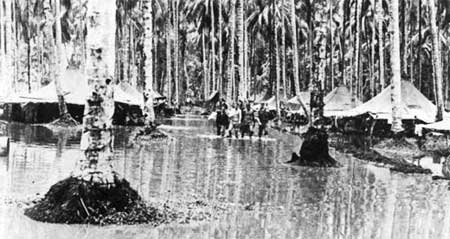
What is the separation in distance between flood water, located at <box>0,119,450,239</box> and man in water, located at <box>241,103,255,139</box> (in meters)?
8.15

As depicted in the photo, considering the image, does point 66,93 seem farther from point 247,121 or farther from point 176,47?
point 176,47

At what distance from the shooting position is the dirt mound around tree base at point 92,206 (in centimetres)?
985

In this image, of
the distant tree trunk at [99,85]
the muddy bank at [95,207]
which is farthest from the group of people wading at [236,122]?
the muddy bank at [95,207]

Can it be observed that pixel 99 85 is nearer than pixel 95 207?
No

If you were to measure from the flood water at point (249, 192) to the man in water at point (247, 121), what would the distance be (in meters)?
8.15

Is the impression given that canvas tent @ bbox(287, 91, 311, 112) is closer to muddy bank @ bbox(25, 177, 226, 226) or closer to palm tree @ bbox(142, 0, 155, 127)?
palm tree @ bbox(142, 0, 155, 127)

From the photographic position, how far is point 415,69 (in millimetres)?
69062

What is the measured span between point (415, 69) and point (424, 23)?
6.74 meters

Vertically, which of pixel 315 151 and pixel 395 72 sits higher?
pixel 395 72

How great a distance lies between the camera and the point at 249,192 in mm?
14141

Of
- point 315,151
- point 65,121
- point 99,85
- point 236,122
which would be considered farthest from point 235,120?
point 99,85

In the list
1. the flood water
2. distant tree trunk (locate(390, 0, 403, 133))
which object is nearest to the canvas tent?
distant tree trunk (locate(390, 0, 403, 133))

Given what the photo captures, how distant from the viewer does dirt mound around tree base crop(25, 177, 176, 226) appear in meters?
9.85

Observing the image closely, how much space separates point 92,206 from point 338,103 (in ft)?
108
